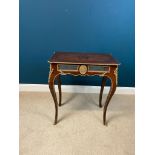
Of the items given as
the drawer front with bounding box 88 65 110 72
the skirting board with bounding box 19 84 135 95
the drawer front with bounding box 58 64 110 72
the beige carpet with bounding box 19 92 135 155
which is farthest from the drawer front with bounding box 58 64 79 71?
the skirting board with bounding box 19 84 135 95

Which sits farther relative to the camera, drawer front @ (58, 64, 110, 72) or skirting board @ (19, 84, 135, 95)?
skirting board @ (19, 84, 135, 95)

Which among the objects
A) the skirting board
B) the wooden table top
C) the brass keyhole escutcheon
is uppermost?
the wooden table top

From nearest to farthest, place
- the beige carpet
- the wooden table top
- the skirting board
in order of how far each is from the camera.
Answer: the beige carpet < the wooden table top < the skirting board

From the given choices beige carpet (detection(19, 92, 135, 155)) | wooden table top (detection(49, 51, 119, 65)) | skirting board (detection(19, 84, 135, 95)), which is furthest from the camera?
skirting board (detection(19, 84, 135, 95))

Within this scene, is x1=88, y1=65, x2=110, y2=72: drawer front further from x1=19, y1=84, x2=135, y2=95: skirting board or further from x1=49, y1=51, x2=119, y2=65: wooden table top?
x1=19, y1=84, x2=135, y2=95: skirting board

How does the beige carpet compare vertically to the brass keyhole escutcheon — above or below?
below

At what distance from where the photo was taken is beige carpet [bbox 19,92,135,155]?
1.72m

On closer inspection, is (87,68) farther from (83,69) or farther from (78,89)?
(78,89)

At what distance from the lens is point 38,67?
295 cm

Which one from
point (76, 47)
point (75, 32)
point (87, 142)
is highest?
point (75, 32)
